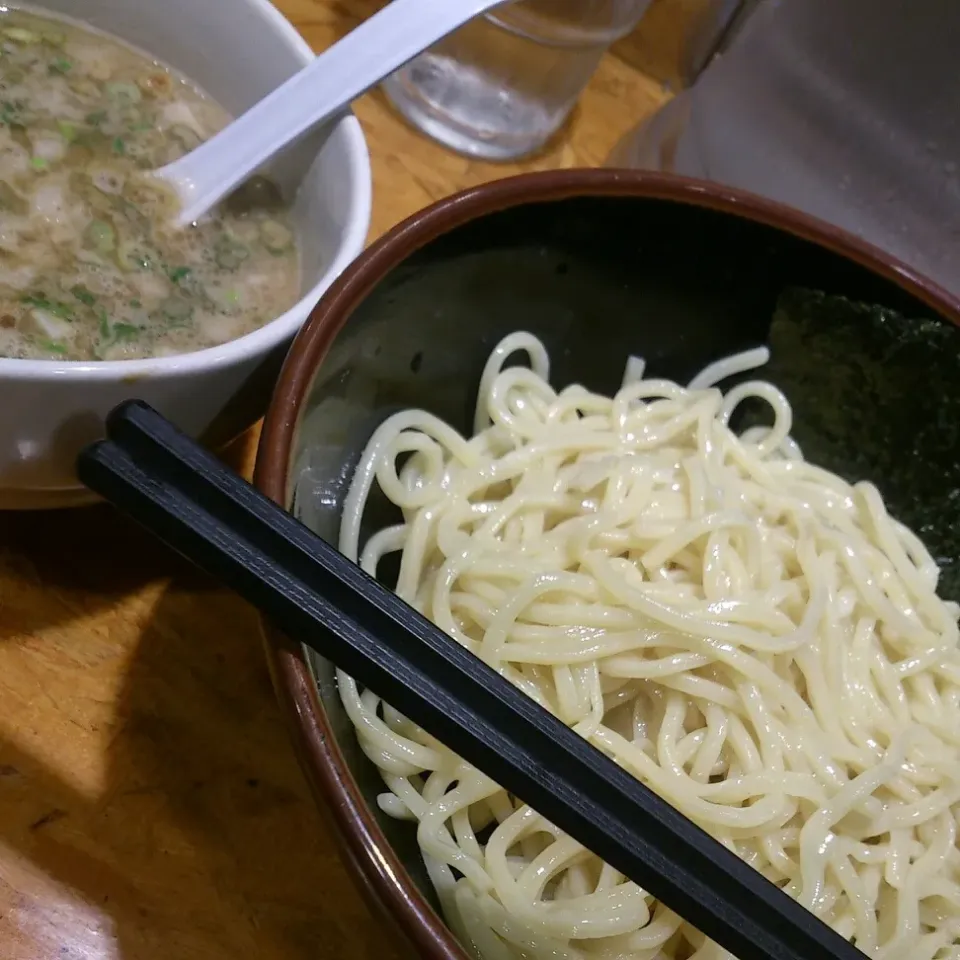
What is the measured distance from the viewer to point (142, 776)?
2.53 feet

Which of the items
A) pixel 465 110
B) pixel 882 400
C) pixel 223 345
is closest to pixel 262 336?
pixel 223 345

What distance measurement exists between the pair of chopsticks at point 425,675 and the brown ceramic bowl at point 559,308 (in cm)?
5

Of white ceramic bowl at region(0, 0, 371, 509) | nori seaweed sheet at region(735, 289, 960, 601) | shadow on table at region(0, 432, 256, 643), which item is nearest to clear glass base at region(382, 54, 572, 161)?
white ceramic bowl at region(0, 0, 371, 509)

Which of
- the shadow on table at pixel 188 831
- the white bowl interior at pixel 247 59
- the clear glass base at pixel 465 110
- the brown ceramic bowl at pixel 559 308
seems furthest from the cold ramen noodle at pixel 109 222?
the clear glass base at pixel 465 110

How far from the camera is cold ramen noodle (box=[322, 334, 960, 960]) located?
0.77 meters

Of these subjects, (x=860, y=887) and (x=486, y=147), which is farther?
(x=486, y=147)

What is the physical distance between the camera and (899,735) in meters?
0.87

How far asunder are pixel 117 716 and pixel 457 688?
1.16ft

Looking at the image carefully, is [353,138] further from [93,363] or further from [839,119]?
[839,119]

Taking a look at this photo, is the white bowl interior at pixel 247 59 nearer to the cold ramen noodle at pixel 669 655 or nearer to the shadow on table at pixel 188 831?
the cold ramen noodle at pixel 669 655

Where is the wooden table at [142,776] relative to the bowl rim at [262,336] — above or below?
below

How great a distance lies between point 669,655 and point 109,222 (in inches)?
24.7

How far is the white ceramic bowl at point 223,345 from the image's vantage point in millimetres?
650

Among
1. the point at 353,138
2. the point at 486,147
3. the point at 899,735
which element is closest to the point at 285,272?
the point at 353,138
